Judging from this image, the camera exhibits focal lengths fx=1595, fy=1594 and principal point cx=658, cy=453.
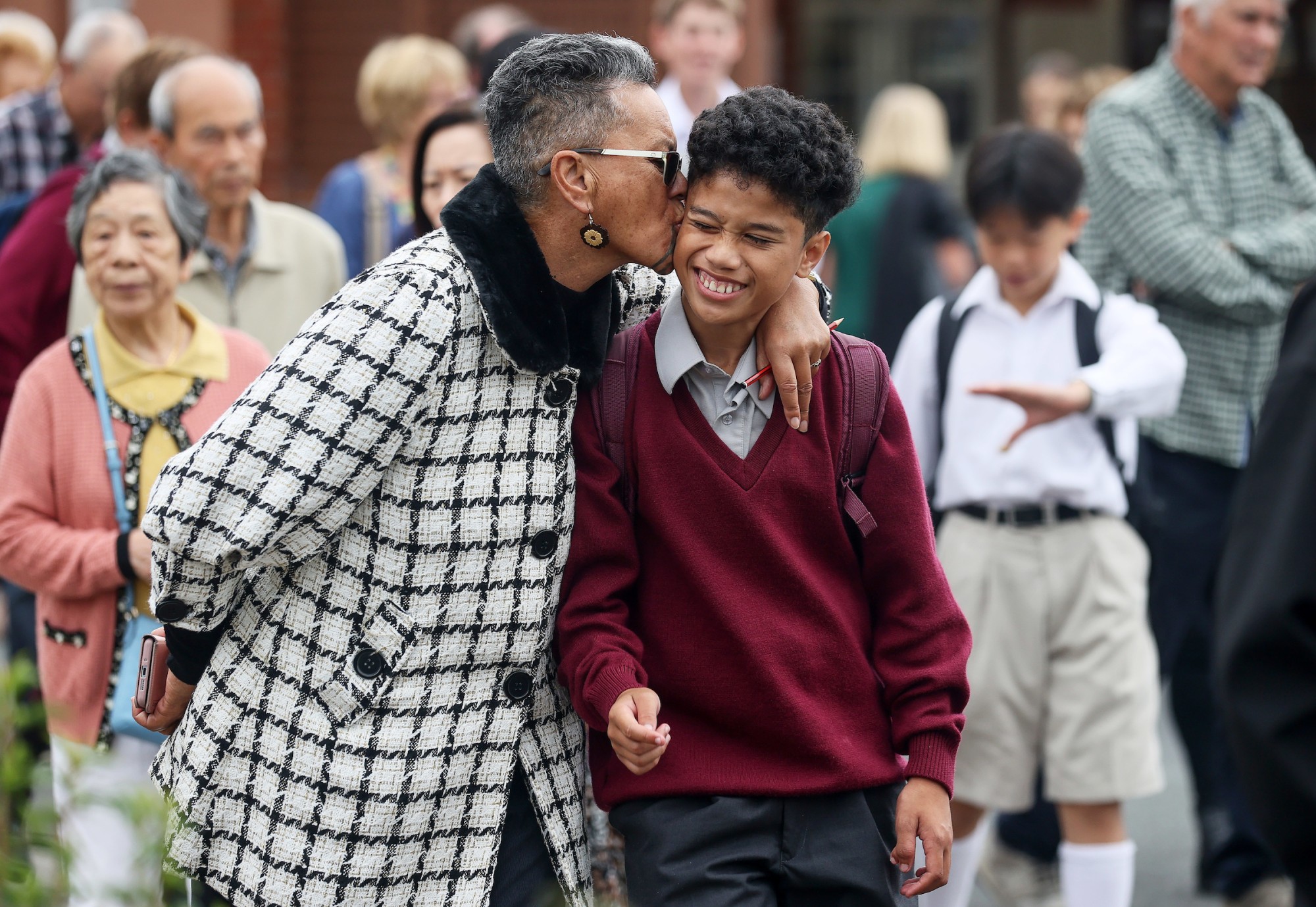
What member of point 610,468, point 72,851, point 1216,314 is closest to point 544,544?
point 610,468

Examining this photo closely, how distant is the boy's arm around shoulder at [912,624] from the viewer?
98.0 inches

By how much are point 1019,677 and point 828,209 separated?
180 centimetres

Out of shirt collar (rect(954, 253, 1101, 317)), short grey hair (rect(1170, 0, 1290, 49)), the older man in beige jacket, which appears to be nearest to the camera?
shirt collar (rect(954, 253, 1101, 317))

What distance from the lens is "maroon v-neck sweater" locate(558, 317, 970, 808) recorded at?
2.46 meters

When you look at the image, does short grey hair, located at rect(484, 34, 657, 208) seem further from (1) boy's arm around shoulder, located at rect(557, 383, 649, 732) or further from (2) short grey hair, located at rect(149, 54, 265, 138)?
(2) short grey hair, located at rect(149, 54, 265, 138)

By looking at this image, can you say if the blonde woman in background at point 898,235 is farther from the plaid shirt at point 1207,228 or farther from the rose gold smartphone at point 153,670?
the rose gold smartphone at point 153,670

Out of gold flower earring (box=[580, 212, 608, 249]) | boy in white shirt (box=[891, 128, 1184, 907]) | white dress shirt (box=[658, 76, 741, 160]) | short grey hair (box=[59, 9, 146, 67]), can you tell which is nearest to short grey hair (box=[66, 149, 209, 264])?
gold flower earring (box=[580, 212, 608, 249])

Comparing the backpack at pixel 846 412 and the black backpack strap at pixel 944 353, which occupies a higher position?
the backpack at pixel 846 412

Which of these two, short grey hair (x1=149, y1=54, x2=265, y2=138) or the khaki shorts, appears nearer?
the khaki shorts

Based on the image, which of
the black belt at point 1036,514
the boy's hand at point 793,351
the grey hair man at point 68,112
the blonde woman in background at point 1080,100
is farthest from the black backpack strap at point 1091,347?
the grey hair man at point 68,112

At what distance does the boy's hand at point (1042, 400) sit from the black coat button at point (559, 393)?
1.25 meters

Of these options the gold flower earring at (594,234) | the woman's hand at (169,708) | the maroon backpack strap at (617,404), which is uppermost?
the gold flower earring at (594,234)

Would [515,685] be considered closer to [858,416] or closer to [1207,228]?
[858,416]

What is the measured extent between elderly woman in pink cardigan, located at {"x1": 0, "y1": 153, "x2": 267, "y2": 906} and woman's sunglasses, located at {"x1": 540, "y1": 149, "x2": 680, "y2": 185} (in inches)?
48.0
